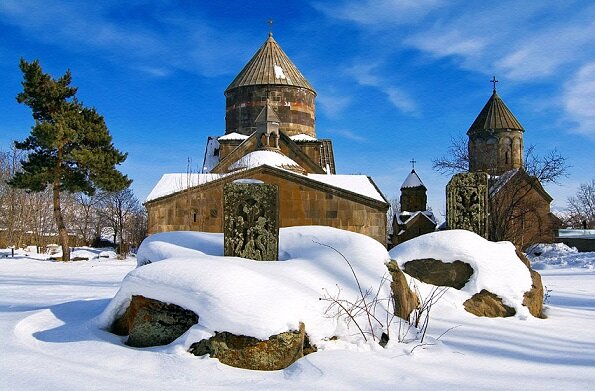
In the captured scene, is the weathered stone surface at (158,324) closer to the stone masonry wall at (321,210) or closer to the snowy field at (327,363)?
the snowy field at (327,363)

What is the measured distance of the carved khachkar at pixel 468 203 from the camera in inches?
334

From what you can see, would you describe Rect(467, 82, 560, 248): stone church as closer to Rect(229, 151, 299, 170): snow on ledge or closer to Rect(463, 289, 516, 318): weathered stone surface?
Rect(229, 151, 299, 170): snow on ledge

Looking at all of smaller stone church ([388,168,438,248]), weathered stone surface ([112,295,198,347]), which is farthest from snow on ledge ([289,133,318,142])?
weathered stone surface ([112,295,198,347])

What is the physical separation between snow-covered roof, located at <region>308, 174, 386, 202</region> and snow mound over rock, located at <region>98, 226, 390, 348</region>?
9.72m

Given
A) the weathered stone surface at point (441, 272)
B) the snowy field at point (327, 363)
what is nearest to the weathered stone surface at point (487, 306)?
the weathered stone surface at point (441, 272)

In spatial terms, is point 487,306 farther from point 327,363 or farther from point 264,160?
point 264,160

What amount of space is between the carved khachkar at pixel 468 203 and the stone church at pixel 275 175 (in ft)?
Answer: 13.3

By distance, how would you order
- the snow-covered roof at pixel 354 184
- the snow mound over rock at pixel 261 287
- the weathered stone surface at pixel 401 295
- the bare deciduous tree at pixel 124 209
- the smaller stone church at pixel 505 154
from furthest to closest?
1. the bare deciduous tree at pixel 124 209
2. the smaller stone church at pixel 505 154
3. the snow-covered roof at pixel 354 184
4. the weathered stone surface at pixel 401 295
5. the snow mound over rock at pixel 261 287

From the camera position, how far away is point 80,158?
64.0ft

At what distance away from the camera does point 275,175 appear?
15148mm

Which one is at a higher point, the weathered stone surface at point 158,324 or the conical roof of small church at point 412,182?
the conical roof of small church at point 412,182

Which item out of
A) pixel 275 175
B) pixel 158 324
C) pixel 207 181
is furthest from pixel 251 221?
pixel 207 181

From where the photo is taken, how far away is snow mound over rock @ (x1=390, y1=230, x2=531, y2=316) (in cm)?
602

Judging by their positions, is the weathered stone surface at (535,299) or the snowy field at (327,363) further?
the weathered stone surface at (535,299)
